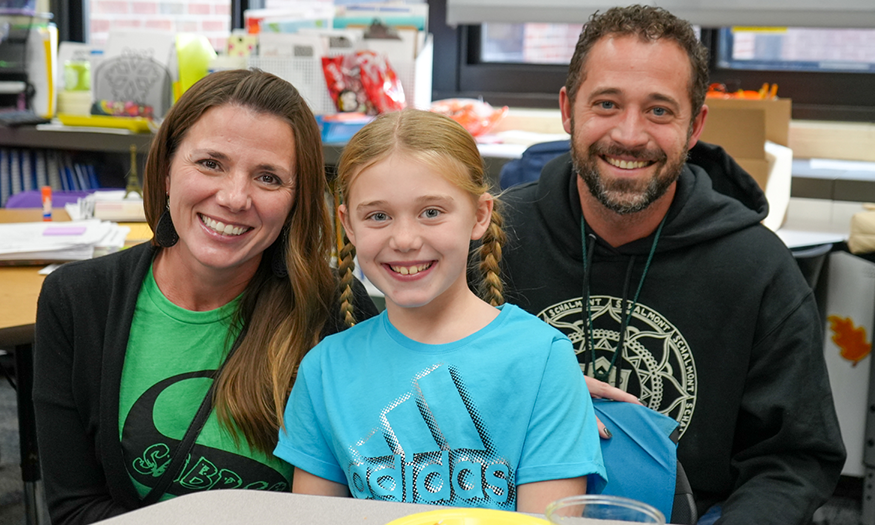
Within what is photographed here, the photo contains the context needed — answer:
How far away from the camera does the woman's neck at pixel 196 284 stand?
137 cm

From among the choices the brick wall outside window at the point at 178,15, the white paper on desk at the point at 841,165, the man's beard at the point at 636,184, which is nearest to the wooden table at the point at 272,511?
the man's beard at the point at 636,184

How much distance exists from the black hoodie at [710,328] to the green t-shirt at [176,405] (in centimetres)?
54

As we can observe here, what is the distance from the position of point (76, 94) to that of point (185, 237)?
2442 millimetres

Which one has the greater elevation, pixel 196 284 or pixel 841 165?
pixel 841 165

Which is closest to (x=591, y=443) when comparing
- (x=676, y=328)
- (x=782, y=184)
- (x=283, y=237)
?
(x=676, y=328)

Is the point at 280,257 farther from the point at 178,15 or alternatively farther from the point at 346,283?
the point at 178,15

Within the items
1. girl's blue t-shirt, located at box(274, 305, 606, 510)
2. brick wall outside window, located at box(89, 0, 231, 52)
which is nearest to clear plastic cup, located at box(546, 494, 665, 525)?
girl's blue t-shirt, located at box(274, 305, 606, 510)

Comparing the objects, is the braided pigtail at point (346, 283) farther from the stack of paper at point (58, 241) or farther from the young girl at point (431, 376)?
the stack of paper at point (58, 241)

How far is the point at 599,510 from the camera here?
735mm

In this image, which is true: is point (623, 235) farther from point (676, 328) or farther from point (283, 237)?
point (283, 237)

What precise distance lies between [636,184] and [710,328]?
28cm

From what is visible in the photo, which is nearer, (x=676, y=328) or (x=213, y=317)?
(x=213, y=317)

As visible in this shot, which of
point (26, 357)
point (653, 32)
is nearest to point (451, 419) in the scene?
point (653, 32)

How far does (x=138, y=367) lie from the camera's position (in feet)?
4.28
